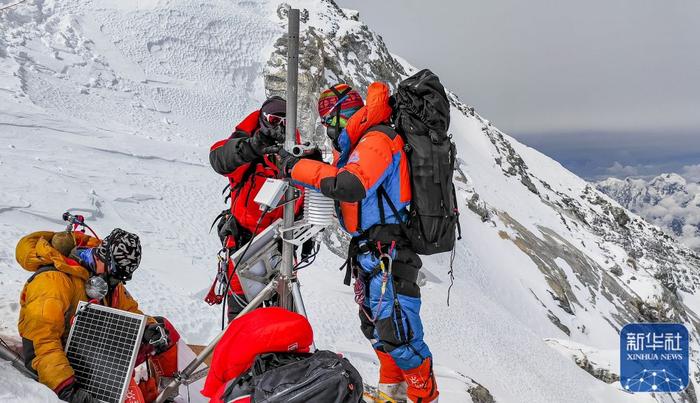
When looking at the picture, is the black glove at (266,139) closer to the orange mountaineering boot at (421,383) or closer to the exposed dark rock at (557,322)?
the orange mountaineering boot at (421,383)

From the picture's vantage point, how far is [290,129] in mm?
3771

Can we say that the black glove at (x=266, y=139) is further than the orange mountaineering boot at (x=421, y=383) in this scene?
No

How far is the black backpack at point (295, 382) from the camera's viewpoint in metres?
2.56

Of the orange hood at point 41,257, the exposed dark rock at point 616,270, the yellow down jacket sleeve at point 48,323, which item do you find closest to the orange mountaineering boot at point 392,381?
the yellow down jacket sleeve at point 48,323

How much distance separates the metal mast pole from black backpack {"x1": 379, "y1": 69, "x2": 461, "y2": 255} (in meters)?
0.89

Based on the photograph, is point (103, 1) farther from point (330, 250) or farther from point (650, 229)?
point (650, 229)

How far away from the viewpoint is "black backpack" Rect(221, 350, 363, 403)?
2564mm

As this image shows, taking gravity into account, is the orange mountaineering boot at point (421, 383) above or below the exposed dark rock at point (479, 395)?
above

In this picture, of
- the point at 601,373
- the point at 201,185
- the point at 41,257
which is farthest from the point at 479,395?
the point at 601,373

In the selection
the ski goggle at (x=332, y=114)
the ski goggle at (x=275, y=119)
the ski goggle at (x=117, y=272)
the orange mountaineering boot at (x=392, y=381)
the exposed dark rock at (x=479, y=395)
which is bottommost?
the exposed dark rock at (x=479, y=395)

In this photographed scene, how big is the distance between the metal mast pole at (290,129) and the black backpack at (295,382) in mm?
1448

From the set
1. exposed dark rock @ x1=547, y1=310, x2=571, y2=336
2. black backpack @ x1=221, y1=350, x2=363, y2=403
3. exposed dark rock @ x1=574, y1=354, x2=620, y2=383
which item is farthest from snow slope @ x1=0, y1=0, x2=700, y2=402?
black backpack @ x1=221, y1=350, x2=363, y2=403

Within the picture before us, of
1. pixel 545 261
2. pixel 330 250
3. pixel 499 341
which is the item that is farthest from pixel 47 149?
pixel 545 261

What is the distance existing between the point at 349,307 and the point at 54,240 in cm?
645
